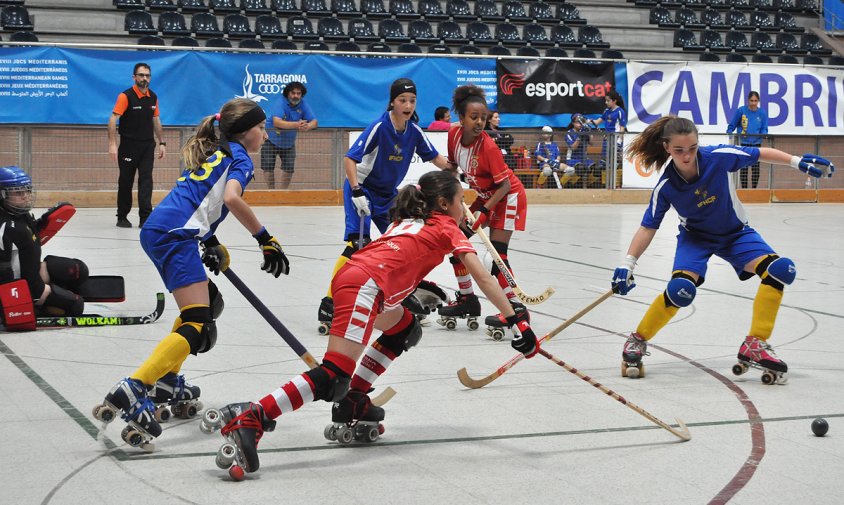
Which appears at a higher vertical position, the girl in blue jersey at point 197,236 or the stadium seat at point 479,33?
the stadium seat at point 479,33

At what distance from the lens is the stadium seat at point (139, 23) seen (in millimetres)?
17938

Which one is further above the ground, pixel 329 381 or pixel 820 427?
pixel 329 381

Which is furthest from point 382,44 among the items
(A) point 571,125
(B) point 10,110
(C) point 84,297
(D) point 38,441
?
(D) point 38,441

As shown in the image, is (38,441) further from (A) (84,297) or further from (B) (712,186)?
(B) (712,186)

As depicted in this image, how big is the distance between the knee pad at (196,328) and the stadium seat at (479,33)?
16.7m

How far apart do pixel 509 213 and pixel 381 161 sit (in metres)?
1.00

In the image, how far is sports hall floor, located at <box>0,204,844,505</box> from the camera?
375cm

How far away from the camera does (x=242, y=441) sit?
148 inches

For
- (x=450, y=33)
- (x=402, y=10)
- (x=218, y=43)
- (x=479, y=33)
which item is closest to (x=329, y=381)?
(x=218, y=43)

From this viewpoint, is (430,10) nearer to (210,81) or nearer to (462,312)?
(210,81)

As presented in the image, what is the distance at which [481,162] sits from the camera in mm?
7379

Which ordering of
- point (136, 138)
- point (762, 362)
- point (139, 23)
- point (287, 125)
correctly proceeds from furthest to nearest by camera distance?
point (139, 23) < point (287, 125) < point (136, 138) < point (762, 362)

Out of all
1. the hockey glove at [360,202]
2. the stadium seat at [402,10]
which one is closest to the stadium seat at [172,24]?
the stadium seat at [402,10]

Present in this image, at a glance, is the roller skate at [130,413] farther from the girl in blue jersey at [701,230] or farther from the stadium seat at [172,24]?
the stadium seat at [172,24]
